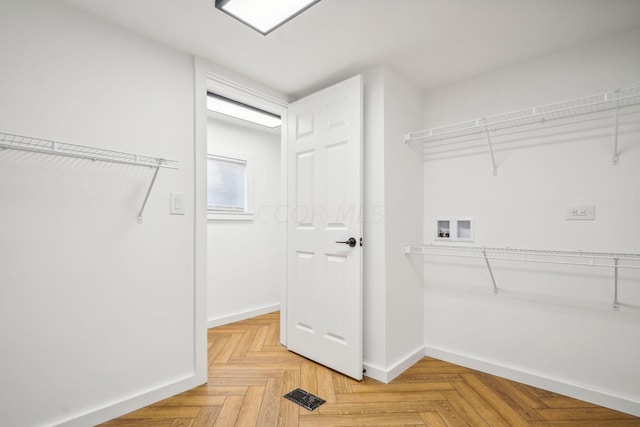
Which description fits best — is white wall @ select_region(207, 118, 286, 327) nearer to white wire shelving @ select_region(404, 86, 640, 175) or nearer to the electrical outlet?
white wire shelving @ select_region(404, 86, 640, 175)

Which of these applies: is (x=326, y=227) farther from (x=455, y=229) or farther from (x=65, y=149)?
(x=65, y=149)

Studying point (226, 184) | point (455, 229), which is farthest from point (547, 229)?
point (226, 184)

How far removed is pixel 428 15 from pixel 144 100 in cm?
169

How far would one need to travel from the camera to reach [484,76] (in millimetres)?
2281

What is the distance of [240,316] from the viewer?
11.3 ft

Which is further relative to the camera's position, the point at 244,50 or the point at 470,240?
the point at 470,240

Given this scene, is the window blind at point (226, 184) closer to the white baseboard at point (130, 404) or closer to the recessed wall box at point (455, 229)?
the white baseboard at point (130, 404)

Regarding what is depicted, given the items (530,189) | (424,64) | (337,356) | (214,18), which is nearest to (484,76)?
(424,64)

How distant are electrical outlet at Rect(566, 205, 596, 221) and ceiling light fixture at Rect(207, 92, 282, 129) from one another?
267 centimetres

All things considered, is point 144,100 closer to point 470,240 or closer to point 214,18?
point 214,18

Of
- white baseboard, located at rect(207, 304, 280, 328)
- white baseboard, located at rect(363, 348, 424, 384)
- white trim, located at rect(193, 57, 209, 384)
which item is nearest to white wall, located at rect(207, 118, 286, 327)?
white baseboard, located at rect(207, 304, 280, 328)

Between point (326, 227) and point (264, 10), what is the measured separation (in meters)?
1.42

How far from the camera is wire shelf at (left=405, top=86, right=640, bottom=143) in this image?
1.73 meters

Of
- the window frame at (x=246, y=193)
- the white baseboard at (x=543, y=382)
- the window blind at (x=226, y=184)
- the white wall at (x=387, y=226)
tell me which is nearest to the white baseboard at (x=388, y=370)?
the white wall at (x=387, y=226)
